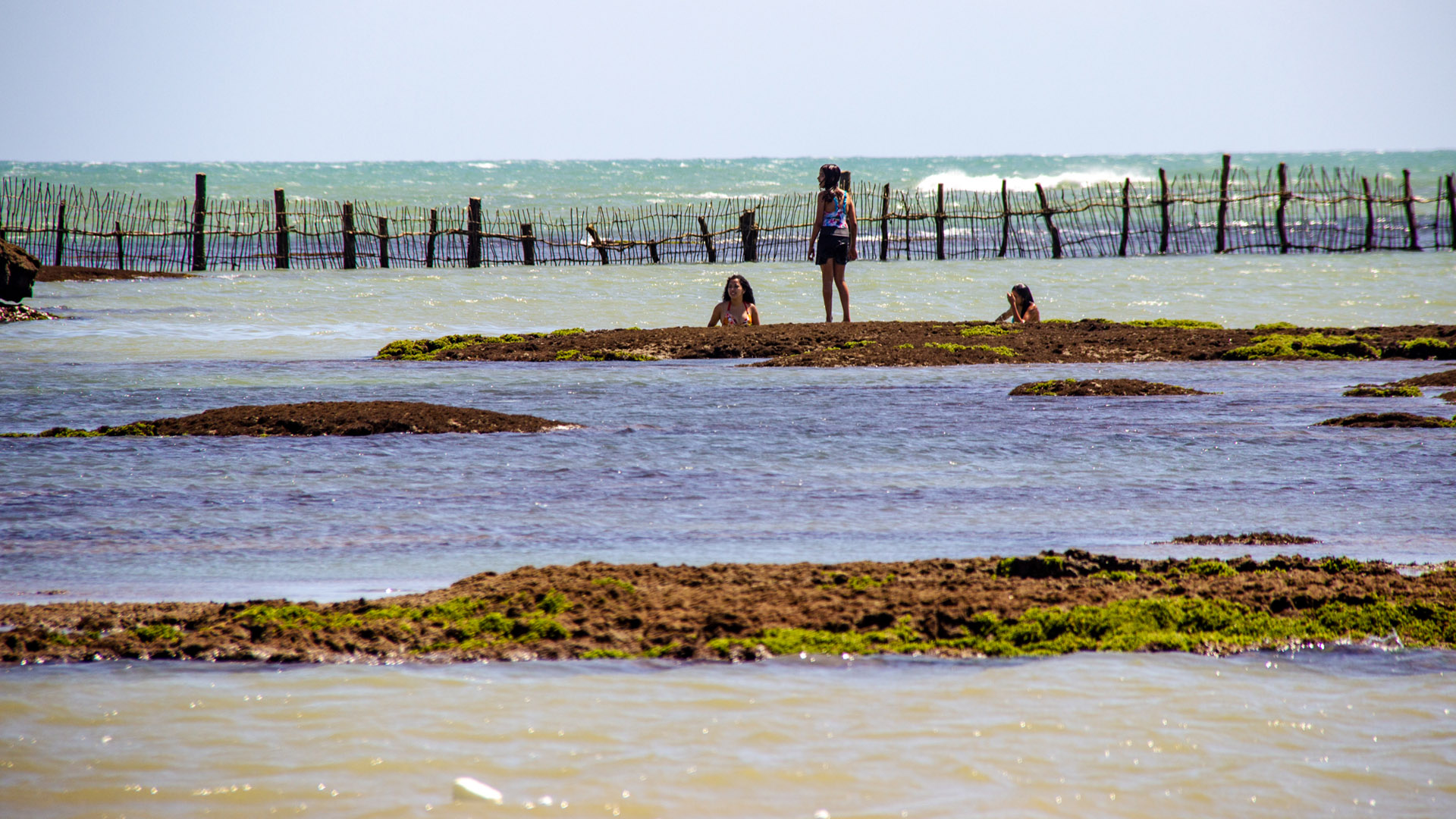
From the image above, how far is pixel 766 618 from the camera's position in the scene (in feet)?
12.5

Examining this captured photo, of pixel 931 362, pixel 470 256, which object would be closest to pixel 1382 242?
pixel 470 256

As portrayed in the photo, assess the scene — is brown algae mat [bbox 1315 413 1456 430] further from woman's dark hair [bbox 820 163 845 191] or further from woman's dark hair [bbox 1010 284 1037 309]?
woman's dark hair [bbox 1010 284 1037 309]

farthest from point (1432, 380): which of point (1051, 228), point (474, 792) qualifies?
point (1051, 228)

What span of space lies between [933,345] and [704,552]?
785 centimetres

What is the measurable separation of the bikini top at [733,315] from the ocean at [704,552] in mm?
2135

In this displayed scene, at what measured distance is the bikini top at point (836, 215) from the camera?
12.9m

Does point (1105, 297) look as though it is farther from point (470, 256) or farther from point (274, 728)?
point (274, 728)

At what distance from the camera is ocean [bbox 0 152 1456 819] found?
2.75m

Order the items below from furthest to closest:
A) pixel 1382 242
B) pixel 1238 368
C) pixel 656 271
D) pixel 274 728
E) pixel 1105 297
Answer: pixel 1382 242 → pixel 656 271 → pixel 1105 297 → pixel 1238 368 → pixel 274 728

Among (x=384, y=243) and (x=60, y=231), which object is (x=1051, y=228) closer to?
(x=384, y=243)

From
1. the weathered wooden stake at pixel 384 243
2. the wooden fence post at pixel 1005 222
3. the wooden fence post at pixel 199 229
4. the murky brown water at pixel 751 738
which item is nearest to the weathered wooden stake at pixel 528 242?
the weathered wooden stake at pixel 384 243

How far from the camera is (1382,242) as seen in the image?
3425 centimetres

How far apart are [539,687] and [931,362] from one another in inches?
347

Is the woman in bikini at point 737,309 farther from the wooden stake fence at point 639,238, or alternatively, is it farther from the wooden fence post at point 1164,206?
the wooden fence post at point 1164,206
